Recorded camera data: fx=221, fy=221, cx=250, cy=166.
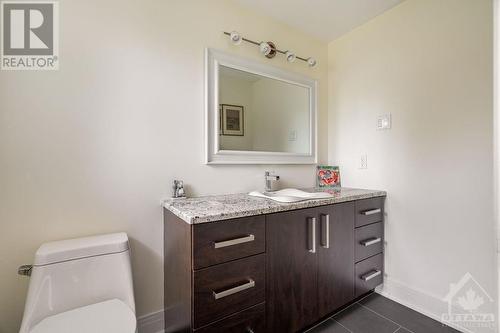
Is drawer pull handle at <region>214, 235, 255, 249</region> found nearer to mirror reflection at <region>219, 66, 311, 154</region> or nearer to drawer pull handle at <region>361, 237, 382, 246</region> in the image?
mirror reflection at <region>219, 66, 311, 154</region>

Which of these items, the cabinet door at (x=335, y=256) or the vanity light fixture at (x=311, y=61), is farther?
the vanity light fixture at (x=311, y=61)

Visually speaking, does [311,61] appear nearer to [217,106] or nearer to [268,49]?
[268,49]

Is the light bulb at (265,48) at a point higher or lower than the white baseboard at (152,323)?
higher

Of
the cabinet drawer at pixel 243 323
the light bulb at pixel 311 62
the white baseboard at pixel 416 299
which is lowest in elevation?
the white baseboard at pixel 416 299

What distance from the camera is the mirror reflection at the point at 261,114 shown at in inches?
63.8

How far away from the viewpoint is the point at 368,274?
168cm

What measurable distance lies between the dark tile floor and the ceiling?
7.50ft

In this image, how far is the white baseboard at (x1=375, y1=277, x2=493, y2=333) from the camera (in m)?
1.49

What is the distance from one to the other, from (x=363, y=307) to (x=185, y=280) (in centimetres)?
140

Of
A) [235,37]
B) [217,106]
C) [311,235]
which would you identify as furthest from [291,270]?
[235,37]

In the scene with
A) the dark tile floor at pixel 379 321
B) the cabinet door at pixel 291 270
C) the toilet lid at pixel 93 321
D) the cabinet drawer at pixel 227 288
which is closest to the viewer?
the toilet lid at pixel 93 321

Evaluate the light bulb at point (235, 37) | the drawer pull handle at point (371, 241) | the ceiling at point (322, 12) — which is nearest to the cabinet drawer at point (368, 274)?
the drawer pull handle at point (371, 241)

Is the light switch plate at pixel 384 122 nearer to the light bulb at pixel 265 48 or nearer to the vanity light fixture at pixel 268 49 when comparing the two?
the vanity light fixture at pixel 268 49

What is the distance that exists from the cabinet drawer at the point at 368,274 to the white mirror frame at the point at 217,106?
94cm
